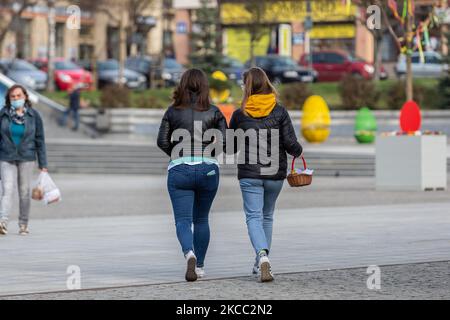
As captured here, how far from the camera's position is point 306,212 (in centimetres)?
1914

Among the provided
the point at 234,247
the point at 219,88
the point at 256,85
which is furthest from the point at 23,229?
the point at 219,88

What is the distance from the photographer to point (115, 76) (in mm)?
52906

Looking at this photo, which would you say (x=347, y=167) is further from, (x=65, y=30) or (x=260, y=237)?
(x=65, y=30)

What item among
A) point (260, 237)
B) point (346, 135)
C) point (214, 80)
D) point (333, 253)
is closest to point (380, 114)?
point (346, 135)

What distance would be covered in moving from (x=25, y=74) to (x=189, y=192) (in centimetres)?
3922

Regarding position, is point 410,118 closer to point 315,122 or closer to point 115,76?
point 315,122

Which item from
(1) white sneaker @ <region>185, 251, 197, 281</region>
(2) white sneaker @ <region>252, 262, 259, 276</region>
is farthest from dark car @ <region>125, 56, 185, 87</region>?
(1) white sneaker @ <region>185, 251, 197, 281</region>

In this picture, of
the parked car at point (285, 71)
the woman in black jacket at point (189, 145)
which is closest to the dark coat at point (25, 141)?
the woman in black jacket at point (189, 145)

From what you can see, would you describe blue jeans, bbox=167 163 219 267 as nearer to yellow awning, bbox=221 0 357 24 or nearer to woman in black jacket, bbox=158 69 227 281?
woman in black jacket, bbox=158 69 227 281

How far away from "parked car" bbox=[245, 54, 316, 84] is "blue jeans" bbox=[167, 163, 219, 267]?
3953 centimetres

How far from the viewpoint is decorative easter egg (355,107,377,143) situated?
35.7 metres

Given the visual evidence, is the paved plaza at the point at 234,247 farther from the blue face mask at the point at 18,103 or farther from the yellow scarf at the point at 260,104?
the blue face mask at the point at 18,103

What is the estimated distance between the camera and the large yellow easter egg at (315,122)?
34.9 m

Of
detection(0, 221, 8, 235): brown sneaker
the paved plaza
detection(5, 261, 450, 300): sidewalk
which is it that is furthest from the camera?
detection(0, 221, 8, 235): brown sneaker
